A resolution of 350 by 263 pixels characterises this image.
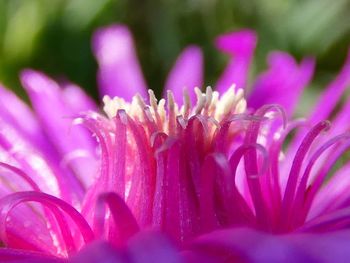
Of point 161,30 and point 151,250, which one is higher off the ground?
point 161,30

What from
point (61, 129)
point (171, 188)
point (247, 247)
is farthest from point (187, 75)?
point (247, 247)

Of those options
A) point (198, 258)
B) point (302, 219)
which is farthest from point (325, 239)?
point (302, 219)

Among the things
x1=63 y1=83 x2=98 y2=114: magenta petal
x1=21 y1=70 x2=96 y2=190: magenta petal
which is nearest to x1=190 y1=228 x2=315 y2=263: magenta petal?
x1=21 y1=70 x2=96 y2=190: magenta petal

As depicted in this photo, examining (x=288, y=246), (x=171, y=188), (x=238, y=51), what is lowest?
(x=288, y=246)

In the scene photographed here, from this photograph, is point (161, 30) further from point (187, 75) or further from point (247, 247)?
point (247, 247)

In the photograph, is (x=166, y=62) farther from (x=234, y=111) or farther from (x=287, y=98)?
(x=234, y=111)

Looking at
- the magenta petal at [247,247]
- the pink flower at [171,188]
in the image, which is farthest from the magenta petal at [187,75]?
the magenta petal at [247,247]

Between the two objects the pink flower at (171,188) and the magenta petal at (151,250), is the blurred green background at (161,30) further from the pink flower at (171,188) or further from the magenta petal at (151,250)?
the magenta petal at (151,250)

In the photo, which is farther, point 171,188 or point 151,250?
point 171,188
